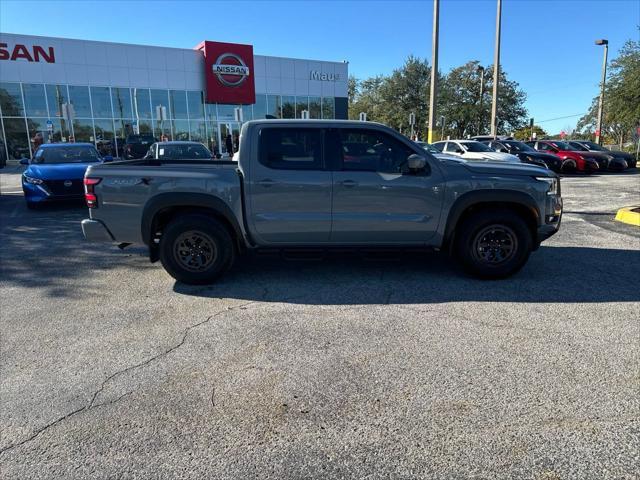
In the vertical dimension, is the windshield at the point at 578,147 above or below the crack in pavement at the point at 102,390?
above

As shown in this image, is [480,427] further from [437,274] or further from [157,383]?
[437,274]

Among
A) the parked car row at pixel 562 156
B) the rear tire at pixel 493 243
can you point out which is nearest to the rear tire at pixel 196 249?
the rear tire at pixel 493 243

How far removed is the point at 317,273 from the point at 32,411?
353 centimetres

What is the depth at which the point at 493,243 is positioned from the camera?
17.9 ft

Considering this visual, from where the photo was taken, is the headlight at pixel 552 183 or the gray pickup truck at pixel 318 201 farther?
the headlight at pixel 552 183

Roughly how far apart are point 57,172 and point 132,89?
22545mm

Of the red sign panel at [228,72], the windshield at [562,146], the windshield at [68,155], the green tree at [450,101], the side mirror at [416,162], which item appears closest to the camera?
the side mirror at [416,162]

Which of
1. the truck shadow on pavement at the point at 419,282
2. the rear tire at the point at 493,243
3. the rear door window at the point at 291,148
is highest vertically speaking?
the rear door window at the point at 291,148

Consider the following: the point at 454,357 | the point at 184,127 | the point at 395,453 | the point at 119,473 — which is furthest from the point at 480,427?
the point at 184,127

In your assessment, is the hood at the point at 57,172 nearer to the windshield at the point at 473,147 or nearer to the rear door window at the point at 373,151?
the rear door window at the point at 373,151

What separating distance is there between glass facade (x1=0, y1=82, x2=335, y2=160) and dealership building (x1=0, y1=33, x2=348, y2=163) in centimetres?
6

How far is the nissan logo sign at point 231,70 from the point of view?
32.4m

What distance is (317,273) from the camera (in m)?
5.88

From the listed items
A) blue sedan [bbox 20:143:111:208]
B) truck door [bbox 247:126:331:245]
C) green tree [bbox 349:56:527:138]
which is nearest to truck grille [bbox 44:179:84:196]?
blue sedan [bbox 20:143:111:208]
